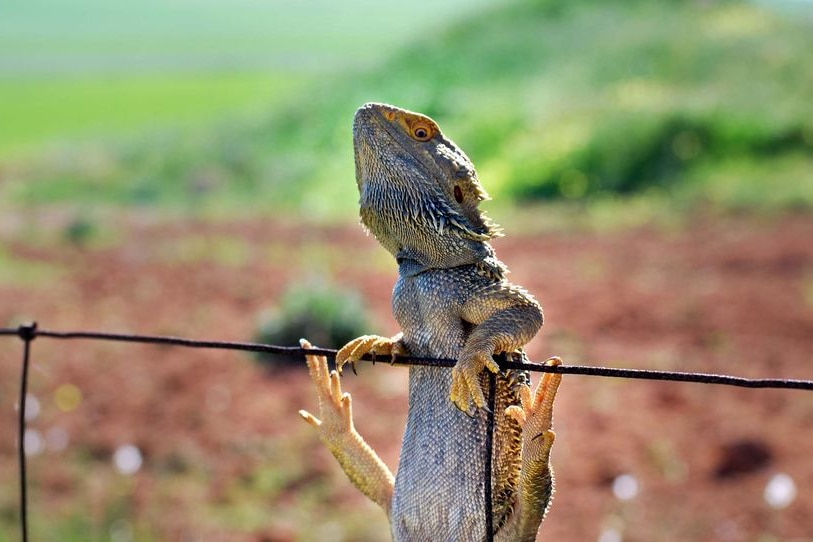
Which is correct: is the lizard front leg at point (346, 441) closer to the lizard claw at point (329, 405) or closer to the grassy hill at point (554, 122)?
the lizard claw at point (329, 405)

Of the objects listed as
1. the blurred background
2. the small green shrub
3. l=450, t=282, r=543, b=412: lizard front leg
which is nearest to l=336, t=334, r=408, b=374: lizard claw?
l=450, t=282, r=543, b=412: lizard front leg

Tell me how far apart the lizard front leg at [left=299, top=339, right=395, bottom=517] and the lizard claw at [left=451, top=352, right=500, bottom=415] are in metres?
0.59

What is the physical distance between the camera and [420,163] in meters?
3.11

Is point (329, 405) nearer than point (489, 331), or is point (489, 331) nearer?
point (489, 331)

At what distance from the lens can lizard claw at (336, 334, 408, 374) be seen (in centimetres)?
289

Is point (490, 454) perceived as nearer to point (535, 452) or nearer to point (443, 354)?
point (535, 452)

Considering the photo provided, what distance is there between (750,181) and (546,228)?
356 centimetres

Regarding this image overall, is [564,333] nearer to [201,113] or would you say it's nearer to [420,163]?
[420,163]

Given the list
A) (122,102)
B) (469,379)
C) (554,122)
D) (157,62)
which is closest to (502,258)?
(554,122)

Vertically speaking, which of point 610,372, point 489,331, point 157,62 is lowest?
point 610,372

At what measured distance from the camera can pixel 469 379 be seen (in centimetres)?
256

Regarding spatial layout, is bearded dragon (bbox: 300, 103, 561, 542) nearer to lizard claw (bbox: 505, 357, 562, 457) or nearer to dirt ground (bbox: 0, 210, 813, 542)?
lizard claw (bbox: 505, 357, 562, 457)

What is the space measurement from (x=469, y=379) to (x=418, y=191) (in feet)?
2.26

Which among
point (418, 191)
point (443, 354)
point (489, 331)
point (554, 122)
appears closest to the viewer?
point (489, 331)
